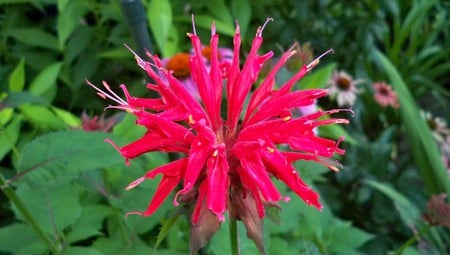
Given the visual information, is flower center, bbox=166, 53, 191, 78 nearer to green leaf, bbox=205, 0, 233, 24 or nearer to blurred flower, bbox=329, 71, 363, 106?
green leaf, bbox=205, 0, 233, 24

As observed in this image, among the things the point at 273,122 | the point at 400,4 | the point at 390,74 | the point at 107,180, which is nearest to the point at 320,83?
the point at 390,74

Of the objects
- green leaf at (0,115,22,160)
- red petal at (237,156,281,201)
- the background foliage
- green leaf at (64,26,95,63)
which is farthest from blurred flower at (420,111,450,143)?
red petal at (237,156,281,201)

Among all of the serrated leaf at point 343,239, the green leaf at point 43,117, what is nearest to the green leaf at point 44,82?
the green leaf at point 43,117

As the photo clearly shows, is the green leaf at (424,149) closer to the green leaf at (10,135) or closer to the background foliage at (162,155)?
the background foliage at (162,155)

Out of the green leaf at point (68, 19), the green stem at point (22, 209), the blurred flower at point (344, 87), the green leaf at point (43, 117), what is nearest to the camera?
the green stem at point (22, 209)

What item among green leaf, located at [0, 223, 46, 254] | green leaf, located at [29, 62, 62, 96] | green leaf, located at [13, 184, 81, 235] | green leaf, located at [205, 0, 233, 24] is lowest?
green leaf, located at [0, 223, 46, 254]

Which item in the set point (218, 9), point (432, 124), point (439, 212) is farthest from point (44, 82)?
point (432, 124)

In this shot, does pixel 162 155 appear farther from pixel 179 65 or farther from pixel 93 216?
pixel 179 65
